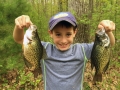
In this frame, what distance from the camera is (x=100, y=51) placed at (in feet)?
7.47

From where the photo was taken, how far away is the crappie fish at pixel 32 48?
7.19 ft

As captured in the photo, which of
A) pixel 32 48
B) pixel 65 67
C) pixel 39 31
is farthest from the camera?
pixel 39 31

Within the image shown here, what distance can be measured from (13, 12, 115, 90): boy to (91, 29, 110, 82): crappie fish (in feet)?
0.91

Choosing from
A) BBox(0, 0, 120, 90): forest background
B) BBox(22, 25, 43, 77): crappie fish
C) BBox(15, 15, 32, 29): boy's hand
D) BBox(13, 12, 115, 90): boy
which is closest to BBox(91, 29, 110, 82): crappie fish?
BBox(13, 12, 115, 90): boy

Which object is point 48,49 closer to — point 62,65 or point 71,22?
point 62,65

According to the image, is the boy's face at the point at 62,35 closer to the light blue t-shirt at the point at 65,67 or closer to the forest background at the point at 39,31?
the light blue t-shirt at the point at 65,67

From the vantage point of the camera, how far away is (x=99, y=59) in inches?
91.4

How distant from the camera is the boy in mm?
2504

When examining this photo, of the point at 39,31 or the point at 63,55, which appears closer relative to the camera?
the point at 63,55

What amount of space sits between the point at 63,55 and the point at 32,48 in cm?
54

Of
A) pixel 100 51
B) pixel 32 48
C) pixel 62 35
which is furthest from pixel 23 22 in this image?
pixel 100 51

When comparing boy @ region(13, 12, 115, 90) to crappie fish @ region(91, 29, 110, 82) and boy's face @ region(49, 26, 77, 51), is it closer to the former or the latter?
boy's face @ region(49, 26, 77, 51)

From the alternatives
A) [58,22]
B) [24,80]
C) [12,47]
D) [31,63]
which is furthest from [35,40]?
[24,80]

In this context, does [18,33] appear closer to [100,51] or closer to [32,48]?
[32,48]
